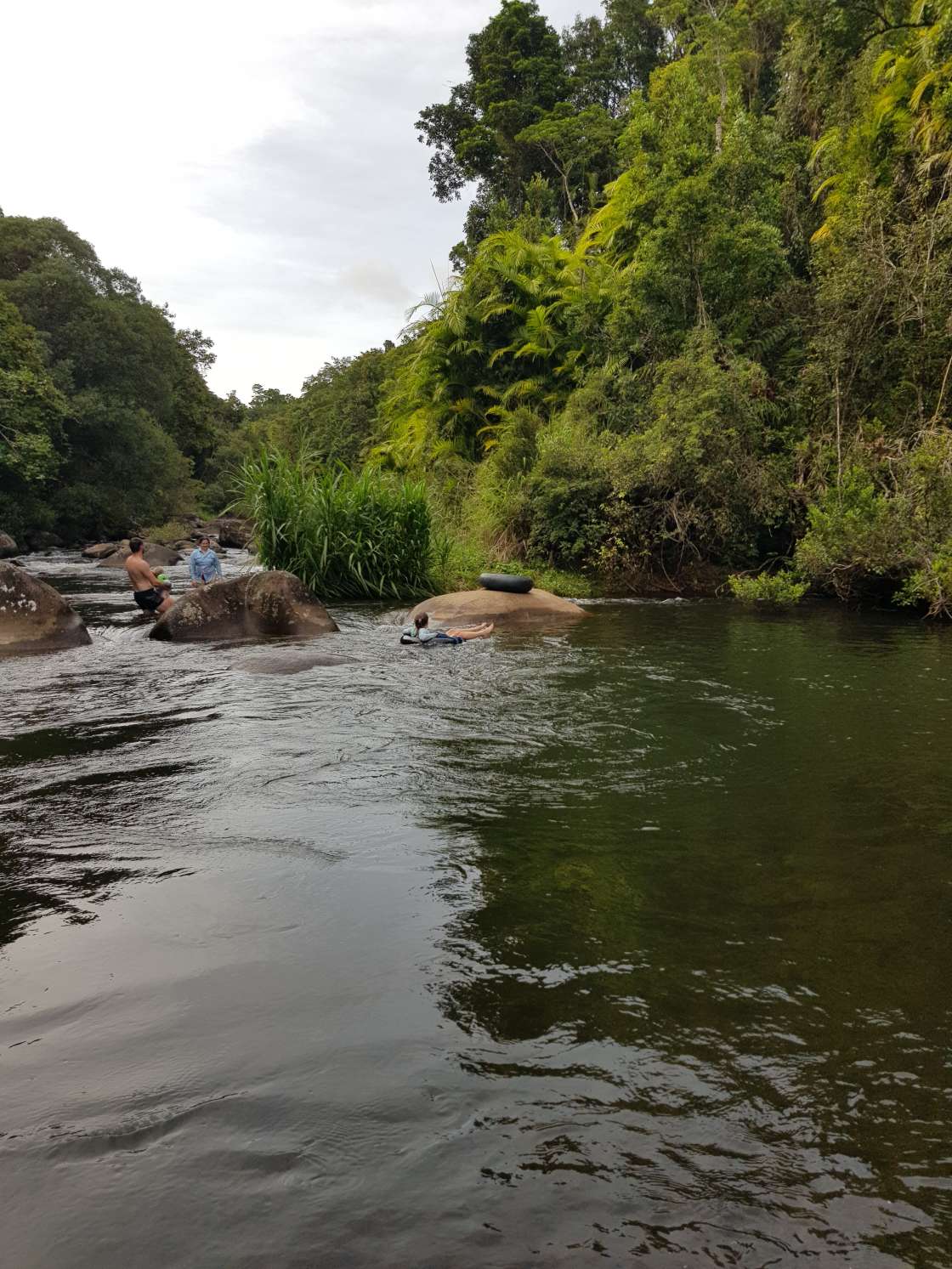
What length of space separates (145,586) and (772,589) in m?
10.4

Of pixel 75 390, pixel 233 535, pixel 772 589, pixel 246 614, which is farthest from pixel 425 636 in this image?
pixel 75 390

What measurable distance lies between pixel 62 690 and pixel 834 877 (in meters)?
7.23

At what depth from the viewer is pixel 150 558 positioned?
1086 inches

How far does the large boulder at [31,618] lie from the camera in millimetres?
11055

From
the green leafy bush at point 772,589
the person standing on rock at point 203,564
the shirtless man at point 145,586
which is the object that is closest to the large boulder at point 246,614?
the shirtless man at point 145,586

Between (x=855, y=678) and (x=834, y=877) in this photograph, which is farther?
(x=855, y=678)

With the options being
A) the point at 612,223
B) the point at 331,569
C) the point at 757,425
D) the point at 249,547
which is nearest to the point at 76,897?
the point at 331,569

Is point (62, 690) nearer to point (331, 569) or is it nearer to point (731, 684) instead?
point (731, 684)

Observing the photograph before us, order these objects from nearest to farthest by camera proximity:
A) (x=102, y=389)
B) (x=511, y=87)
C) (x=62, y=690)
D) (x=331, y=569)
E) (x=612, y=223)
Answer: (x=62, y=690) → (x=331, y=569) → (x=612, y=223) → (x=511, y=87) → (x=102, y=389)

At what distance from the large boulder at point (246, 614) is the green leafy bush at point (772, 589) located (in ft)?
25.7

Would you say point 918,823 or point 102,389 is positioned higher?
point 102,389

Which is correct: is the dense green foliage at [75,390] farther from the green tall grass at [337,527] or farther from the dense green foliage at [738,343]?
the green tall grass at [337,527]

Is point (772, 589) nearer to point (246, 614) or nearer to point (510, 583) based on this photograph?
point (510, 583)

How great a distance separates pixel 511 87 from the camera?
3466cm
